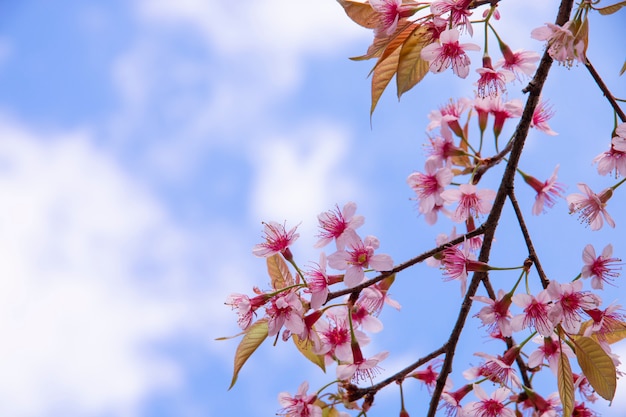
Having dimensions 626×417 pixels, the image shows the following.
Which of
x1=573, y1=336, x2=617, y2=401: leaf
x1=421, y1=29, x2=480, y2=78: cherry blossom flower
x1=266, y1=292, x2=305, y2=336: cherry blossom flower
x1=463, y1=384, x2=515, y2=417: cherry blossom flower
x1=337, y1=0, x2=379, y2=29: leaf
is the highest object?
x1=337, y1=0, x2=379, y2=29: leaf

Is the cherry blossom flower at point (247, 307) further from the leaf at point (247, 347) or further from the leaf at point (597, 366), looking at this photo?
the leaf at point (597, 366)

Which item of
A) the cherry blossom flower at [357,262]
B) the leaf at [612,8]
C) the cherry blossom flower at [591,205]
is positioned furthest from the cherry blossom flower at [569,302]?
the leaf at [612,8]

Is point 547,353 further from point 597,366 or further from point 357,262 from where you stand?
point 357,262

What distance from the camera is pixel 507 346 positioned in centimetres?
192

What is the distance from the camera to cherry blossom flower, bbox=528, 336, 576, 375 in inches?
68.4

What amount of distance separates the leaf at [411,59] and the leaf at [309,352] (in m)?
0.65

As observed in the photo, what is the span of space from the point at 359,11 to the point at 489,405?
1.04 m

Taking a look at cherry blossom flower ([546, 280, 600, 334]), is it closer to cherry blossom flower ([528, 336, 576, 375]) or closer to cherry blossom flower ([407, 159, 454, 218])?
cherry blossom flower ([528, 336, 576, 375])

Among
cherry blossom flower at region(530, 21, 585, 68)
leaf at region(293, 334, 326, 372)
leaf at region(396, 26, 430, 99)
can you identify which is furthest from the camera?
leaf at region(293, 334, 326, 372)

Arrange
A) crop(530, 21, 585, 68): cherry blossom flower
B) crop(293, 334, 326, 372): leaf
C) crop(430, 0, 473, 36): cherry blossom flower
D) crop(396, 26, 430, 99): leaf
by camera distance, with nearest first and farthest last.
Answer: crop(530, 21, 585, 68): cherry blossom flower, crop(430, 0, 473, 36): cherry blossom flower, crop(396, 26, 430, 99): leaf, crop(293, 334, 326, 372): leaf

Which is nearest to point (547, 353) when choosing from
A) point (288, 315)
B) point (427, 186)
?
point (427, 186)

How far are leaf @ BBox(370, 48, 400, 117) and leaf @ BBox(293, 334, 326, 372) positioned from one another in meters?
0.61

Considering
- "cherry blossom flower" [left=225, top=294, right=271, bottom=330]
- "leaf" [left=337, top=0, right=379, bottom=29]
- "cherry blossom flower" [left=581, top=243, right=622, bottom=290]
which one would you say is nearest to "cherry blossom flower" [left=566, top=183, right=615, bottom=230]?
"cherry blossom flower" [left=581, top=243, right=622, bottom=290]

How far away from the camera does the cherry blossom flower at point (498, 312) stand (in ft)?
5.59
